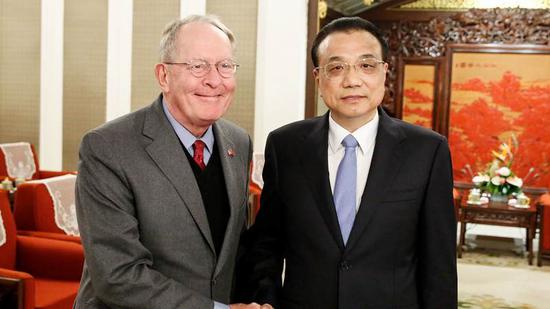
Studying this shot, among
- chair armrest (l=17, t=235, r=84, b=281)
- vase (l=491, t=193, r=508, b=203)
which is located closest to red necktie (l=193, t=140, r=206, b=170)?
chair armrest (l=17, t=235, r=84, b=281)

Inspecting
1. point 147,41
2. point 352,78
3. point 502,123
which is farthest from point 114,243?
point 502,123

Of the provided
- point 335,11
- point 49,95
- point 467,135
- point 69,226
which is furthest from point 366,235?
point 467,135

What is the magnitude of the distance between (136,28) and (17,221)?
2736 millimetres

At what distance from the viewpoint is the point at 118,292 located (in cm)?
146

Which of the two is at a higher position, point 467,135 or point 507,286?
point 467,135

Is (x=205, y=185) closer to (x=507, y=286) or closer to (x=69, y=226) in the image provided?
(x=69, y=226)

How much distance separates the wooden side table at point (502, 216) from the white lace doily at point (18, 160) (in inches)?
162

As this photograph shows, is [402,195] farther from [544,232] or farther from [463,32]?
[463,32]

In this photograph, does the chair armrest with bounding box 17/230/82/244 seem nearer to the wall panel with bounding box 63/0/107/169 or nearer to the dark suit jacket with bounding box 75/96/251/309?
the dark suit jacket with bounding box 75/96/251/309

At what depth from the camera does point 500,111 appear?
8.24 metres

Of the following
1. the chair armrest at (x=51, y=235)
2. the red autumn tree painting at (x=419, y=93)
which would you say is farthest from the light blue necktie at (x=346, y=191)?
the red autumn tree painting at (x=419, y=93)

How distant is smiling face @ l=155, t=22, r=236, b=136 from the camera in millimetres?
1546

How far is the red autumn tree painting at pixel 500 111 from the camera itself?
8055 millimetres

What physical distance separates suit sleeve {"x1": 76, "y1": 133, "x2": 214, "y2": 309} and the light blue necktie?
42 cm
